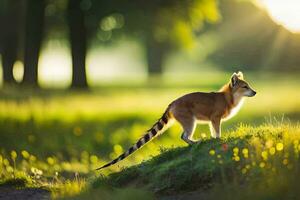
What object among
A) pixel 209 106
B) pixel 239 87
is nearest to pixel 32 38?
pixel 239 87

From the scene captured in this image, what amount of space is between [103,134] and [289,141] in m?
13.1

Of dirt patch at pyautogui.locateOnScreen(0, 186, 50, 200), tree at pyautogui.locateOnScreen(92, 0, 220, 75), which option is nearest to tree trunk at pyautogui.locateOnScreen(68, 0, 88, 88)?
tree at pyautogui.locateOnScreen(92, 0, 220, 75)

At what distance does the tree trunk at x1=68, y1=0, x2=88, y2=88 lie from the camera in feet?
119

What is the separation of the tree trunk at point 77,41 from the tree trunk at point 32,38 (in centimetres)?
144

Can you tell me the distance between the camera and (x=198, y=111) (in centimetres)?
1387

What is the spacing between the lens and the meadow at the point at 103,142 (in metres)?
11.8

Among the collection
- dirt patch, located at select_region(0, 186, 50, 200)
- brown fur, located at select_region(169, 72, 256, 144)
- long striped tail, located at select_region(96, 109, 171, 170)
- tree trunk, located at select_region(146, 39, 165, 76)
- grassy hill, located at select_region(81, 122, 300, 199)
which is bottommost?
dirt patch, located at select_region(0, 186, 50, 200)

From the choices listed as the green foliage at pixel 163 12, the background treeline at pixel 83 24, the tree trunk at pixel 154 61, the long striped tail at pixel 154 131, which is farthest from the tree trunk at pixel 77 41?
the tree trunk at pixel 154 61

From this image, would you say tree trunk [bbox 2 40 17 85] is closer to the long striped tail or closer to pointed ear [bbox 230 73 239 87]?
pointed ear [bbox 230 73 239 87]

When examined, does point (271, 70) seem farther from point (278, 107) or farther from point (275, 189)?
point (275, 189)

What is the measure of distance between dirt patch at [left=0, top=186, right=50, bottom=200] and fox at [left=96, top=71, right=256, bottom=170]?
181 centimetres

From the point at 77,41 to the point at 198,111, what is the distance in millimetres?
24066

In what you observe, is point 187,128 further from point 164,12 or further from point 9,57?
point 9,57

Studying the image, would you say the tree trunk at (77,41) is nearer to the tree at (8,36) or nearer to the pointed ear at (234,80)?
the tree at (8,36)
